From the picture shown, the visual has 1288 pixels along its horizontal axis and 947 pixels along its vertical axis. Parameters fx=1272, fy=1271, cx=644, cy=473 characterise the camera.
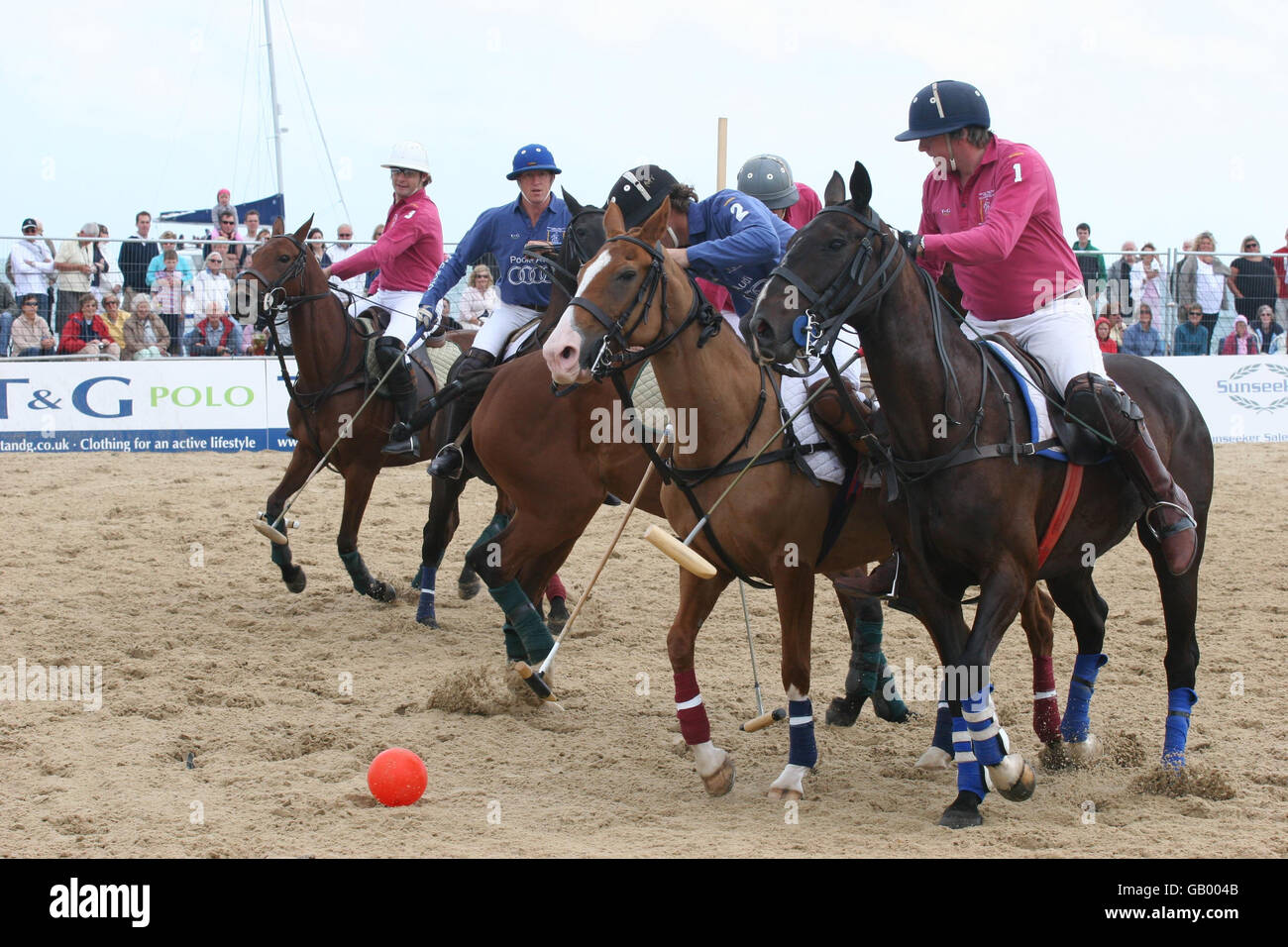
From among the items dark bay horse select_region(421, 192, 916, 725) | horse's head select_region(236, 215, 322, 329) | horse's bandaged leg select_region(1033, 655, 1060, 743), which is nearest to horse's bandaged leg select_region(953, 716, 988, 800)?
horse's bandaged leg select_region(1033, 655, 1060, 743)

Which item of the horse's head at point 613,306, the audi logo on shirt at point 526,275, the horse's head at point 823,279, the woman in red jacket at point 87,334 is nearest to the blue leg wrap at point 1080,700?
the horse's head at point 823,279

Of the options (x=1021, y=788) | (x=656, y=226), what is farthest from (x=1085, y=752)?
(x=656, y=226)

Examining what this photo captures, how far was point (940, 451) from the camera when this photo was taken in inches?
188

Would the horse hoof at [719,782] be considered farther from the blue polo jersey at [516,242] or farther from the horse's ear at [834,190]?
the blue polo jersey at [516,242]

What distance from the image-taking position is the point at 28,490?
11.9 m

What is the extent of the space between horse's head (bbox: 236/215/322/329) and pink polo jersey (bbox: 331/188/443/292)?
1.62ft

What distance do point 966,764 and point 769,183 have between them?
3.41m

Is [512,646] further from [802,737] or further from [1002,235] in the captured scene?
[1002,235]

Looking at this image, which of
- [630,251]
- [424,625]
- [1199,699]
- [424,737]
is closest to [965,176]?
[630,251]

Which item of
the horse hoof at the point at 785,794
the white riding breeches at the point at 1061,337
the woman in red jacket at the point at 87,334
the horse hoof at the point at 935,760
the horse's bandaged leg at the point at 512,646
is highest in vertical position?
the woman in red jacket at the point at 87,334

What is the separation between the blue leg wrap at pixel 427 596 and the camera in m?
8.45

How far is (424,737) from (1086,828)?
304cm

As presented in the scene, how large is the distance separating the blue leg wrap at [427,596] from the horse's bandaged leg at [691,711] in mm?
3334
